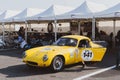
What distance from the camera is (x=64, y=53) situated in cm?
1070

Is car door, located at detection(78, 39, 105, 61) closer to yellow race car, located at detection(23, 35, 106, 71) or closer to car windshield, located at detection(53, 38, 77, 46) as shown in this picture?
yellow race car, located at detection(23, 35, 106, 71)

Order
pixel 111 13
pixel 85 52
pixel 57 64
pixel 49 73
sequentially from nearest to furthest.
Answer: pixel 49 73 → pixel 57 64 → pixel 85 52 → pixel 111 13

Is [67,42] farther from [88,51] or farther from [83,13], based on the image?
[83,13]

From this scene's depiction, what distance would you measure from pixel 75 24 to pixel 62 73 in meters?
16.4

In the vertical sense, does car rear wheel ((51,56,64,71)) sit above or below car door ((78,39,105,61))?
below

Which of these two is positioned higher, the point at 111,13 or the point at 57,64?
the point at 111,13

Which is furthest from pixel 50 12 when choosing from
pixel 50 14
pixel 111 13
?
pixel 111 13

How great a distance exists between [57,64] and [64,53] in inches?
20.4

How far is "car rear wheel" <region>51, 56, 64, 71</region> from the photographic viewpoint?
10.3 meters

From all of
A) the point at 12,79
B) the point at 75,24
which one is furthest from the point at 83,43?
the point at 75,24

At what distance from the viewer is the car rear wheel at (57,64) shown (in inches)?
407

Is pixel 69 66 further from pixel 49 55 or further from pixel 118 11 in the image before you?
pixel 118 11

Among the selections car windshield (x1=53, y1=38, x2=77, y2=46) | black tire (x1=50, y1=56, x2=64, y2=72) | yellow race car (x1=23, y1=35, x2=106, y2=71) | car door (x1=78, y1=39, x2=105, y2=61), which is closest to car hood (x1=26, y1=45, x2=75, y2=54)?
yellow race car (x1=23, y1=35, x2=106, y2=71)

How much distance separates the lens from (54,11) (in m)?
21.5
